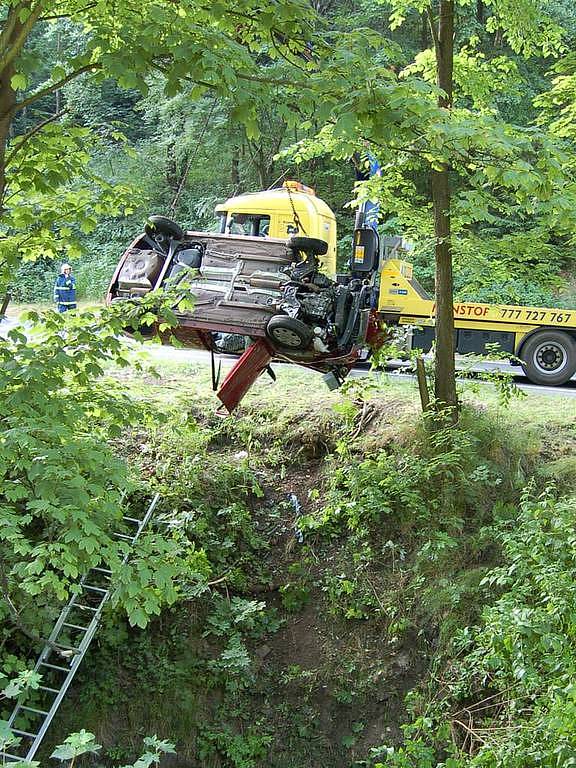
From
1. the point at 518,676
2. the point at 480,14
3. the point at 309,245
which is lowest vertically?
the point at 518,676

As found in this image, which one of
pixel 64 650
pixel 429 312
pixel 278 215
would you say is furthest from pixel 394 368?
pixel 64 650

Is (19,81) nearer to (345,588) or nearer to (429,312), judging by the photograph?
(345,588)

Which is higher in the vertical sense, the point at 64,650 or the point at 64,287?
the point at 64,287

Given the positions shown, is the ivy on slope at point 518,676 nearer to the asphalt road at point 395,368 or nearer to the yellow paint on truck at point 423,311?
the asphalt road at point 395,368

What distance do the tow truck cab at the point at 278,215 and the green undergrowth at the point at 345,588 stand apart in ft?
10.2

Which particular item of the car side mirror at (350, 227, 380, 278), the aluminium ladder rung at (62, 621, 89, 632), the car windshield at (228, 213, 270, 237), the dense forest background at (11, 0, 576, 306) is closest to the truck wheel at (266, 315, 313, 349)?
the car side mirror at (350, 227, 380, 278)

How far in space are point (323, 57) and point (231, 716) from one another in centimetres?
597

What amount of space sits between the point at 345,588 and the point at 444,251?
148 inches

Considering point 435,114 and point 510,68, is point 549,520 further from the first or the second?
point 510,68

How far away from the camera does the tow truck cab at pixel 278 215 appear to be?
11234 mm

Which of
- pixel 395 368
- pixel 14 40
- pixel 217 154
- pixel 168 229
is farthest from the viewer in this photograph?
pixel 217 154

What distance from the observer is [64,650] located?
6551 mm

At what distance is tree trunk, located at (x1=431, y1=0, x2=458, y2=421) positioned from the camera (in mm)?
7613

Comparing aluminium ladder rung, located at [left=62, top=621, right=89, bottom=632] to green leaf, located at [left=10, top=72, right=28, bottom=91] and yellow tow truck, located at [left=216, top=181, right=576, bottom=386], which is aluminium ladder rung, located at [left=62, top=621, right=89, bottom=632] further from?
yellow tow truck, located at [left=216, top=181, right=576, bottom=386]
